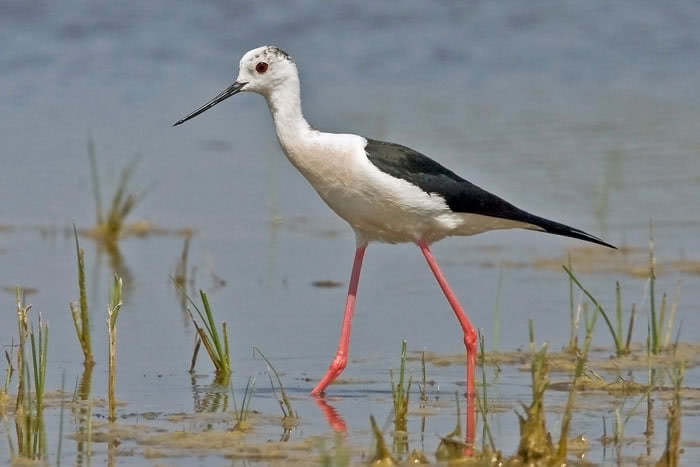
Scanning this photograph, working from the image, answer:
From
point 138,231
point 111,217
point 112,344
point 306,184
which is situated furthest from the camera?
point 306,184

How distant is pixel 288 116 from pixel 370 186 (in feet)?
1.46

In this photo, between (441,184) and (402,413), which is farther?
(441,184)

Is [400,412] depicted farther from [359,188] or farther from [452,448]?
[359,188]

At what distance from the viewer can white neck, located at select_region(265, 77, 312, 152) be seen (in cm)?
615

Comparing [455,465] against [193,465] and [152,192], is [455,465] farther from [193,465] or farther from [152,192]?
[152,192]

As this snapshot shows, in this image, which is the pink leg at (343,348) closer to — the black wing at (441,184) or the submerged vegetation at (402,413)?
the submerged vegetation at (402,413)

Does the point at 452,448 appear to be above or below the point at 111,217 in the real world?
below

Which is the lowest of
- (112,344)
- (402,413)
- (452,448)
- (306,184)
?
(452,448)

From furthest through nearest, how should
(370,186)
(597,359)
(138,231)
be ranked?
(138,231), (597,359), (370,186)

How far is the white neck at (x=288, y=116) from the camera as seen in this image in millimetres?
6148

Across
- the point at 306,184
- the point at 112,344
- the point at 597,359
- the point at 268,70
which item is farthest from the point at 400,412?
the point at 306,184

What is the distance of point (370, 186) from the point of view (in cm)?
605

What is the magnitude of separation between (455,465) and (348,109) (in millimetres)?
7321

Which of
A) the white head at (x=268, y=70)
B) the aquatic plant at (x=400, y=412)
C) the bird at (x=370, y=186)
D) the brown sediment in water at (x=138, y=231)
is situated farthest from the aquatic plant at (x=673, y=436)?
the brown sediment in water at (x=138, y=231)
